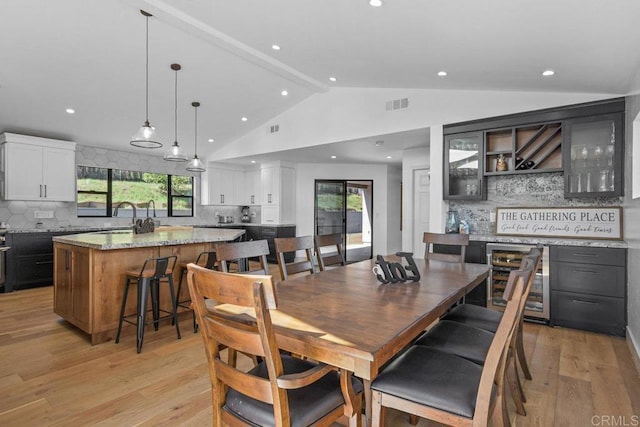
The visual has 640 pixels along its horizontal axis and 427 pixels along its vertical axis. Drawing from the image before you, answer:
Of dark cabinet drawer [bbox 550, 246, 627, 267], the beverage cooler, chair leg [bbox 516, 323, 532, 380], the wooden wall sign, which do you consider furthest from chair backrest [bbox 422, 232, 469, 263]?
the wooden wall sign

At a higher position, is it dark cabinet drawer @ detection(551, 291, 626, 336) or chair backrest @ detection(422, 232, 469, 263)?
chair backrest @ detection(422, 232, 469, 263)

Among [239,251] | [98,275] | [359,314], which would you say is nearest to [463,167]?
[239,251]

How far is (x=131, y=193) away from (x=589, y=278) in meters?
7.87

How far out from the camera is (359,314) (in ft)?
4.82

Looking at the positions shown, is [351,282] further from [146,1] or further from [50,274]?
[50,274]

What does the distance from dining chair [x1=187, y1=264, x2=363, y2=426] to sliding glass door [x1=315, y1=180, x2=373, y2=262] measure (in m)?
7.18

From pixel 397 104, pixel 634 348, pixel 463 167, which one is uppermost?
pixel 397 104

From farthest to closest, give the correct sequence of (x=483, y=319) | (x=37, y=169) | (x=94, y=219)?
(x=94, y=219)
(x=37, y=169)
(x=483, y=319)

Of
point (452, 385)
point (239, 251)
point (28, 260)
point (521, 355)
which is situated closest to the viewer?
point (452, 385)

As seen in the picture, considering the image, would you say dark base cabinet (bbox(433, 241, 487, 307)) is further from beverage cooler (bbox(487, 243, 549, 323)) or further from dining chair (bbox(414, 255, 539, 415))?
dining chair (bbox(414, 255, 539, 415))

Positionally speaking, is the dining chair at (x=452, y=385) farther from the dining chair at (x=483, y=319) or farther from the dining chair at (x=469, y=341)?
the dining chair at (x=483, y=319)

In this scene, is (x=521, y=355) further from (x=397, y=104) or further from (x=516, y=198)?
(x=397, y=104)

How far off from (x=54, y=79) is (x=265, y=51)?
2.80 metres

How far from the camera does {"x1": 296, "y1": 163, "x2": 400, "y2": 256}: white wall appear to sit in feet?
27.3
